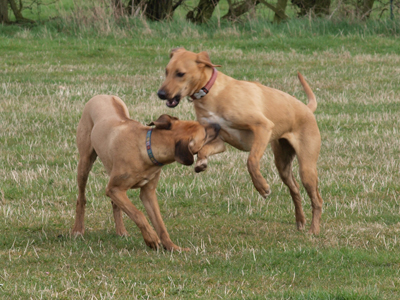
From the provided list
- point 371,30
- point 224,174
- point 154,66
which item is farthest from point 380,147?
point 371,30

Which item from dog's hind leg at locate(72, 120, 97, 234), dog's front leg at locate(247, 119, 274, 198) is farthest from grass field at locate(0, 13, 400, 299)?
dog's front leg at locate(247, 119, 274, 198)

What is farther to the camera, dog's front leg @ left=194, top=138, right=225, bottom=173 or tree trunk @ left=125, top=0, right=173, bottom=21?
tree trunk @ left=125, top=0, right=173, bottom=21

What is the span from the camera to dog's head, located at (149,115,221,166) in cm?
498

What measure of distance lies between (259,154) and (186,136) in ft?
3.16

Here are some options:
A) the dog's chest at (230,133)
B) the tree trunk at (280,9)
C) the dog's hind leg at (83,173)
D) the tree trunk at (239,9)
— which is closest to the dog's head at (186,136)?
the dog's chest at (230,133)

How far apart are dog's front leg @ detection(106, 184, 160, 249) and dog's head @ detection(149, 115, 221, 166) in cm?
65

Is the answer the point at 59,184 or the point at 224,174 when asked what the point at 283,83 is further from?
the point at 59,184

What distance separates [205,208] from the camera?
675cm

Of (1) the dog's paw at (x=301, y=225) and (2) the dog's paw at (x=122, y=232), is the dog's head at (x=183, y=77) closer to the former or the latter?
(2) the dog's paw at (x=122, y=232)

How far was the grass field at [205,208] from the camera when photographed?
465 centimetres

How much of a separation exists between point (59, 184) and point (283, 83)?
276 inches

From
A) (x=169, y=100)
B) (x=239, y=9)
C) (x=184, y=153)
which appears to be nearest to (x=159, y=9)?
(x=239, y=9)

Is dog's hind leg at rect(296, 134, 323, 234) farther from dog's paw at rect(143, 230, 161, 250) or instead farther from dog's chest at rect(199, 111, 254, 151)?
dog's paw at rect(143, 230, 161, 250)

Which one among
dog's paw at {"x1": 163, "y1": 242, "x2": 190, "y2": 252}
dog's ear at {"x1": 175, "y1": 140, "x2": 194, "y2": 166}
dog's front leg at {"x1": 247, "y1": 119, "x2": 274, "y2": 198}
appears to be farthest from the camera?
dog's front leg at {"x1": 247, "y1": 119, "x2": 274, "y2": 198}
